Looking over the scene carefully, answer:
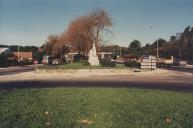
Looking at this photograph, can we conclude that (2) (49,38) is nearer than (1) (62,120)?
No

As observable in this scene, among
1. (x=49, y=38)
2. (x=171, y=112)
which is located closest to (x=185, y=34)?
(x=49, y=38)

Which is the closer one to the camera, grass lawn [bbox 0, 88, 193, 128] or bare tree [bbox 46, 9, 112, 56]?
grass lawn [bbox 0, 88, 193, 128]

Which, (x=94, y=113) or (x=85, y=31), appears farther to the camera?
(x=85, y=31)

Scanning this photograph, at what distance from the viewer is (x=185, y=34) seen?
80.9 meters

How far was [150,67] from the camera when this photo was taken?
135 feet

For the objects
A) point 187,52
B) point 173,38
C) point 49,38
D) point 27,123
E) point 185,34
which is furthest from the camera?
point 49,38

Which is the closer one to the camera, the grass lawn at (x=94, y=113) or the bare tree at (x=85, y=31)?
the grass lawn at (x=94, y=113)

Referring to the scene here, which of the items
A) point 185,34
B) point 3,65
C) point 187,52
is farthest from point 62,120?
point 185,34

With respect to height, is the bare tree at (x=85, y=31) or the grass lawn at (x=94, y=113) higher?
the bare tree at (x=85, y=31)

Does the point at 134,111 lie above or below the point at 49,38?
below

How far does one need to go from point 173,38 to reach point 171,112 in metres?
86.9

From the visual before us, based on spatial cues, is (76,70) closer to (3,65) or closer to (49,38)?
(3,65)

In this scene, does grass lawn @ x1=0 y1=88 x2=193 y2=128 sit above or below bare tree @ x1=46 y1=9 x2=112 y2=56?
below

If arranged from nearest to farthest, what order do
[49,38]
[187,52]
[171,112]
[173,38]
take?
1. [171,112]
2. [187,52]
3. [173,38]
4. [49,38]
